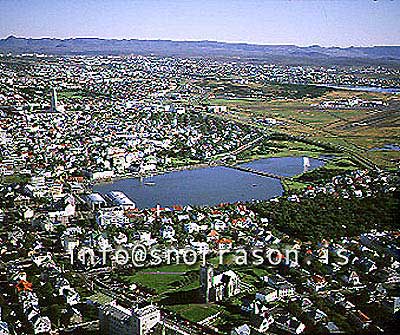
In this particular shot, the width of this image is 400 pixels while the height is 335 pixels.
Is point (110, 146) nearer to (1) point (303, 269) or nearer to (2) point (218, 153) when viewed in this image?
(2) point (218, 153)

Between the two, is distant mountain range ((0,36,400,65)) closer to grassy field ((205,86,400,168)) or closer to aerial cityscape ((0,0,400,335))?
grassy field ((205,86,400,168))

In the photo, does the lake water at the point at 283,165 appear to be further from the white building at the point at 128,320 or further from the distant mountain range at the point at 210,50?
the distant mountain range at the point at 210,50

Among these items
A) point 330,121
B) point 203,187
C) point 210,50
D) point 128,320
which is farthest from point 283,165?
point 210,50

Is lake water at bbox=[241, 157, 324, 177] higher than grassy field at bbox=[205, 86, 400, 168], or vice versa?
grassy field at bbox=[205, 86, 400, 168]

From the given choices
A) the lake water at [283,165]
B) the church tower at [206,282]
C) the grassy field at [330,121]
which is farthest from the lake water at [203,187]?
the church tower at [206,282]

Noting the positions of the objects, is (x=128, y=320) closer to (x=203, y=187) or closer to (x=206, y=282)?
(x=206, y=282)

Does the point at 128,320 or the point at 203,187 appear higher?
the point at 128,320

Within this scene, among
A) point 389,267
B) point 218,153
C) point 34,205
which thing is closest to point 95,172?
point 34,205

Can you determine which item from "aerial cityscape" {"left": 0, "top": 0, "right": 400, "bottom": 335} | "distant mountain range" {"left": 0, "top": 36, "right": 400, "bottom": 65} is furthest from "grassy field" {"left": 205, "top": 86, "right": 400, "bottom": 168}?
"distant mountain range" {"left": 0, "top": 36, "right": 400, "bottom": 65}

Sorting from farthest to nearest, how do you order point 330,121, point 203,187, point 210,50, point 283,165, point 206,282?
point 210,50, point 330,121, point 283,165, point 203,187, point 206,282
